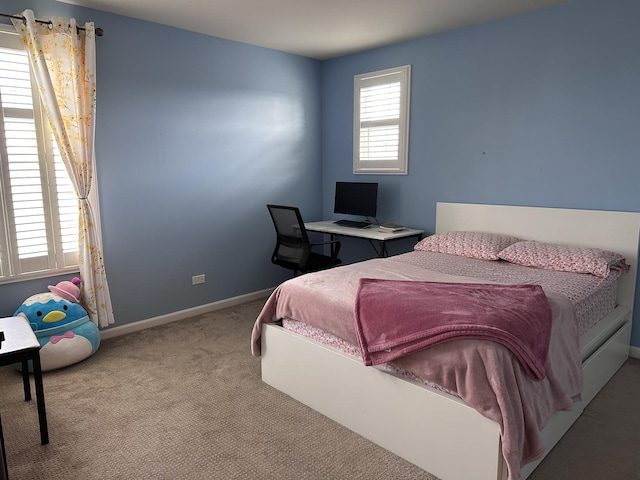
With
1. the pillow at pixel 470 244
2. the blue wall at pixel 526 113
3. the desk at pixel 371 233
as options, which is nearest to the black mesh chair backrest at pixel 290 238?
the desk at pixel 371 233

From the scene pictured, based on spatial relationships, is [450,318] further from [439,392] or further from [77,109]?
[77,109]

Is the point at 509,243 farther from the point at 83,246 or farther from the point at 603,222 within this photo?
the point at 83,246

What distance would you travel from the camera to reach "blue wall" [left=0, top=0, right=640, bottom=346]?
316 cm

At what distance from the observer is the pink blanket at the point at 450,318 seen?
1849 mm

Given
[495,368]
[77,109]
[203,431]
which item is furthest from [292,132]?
[495,368]

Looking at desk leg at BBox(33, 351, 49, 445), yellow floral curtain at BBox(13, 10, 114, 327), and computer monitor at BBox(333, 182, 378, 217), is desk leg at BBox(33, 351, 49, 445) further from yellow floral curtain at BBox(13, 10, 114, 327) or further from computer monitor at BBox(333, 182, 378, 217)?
computer monitor at BBox(333, 182, 378, 217)

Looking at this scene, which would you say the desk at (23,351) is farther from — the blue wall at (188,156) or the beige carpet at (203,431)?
the blue wall at (188,156)

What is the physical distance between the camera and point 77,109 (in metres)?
3.17

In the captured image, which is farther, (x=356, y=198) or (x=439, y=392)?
(x=356, y=198)

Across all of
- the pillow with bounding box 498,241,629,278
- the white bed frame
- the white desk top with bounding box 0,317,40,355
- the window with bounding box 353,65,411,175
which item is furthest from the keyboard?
the white desk top with bounding box 0,317,40,355

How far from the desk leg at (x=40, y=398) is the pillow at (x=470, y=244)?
9.10 feet

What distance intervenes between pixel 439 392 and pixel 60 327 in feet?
8.11

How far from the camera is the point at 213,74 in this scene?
402 centimetres

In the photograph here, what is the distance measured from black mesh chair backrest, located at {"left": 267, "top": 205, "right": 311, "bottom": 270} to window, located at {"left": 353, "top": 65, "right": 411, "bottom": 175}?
1.16 m
